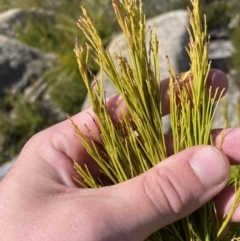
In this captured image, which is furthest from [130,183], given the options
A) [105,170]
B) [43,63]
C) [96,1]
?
[96,1]

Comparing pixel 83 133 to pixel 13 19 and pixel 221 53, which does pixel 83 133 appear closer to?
pixel 221 53

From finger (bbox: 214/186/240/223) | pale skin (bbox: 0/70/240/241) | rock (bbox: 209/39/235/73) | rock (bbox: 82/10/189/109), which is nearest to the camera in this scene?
pale skin (bbox: 0/70/240/241)

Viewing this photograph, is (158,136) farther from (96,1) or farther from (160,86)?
(96,1)

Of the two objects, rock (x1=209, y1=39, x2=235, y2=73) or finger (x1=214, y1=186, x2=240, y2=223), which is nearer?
finger (x1=214, y1=186, x2=240, y2=223)

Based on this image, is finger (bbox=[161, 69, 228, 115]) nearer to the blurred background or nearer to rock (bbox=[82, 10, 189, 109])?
rock (bbox=[82, 10, 189, 109])

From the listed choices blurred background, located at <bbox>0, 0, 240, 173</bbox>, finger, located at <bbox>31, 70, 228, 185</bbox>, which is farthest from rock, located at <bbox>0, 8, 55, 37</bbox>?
finger, located at <bbox>31, 70, 228, 185</bbox>

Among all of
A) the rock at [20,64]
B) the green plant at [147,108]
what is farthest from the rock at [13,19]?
the green plant at [147,108]
